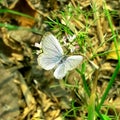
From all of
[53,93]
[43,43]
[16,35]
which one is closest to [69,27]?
[43,43]

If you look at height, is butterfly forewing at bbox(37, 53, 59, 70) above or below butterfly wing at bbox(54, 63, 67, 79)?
above

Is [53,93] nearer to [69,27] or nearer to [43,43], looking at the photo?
[69,27]

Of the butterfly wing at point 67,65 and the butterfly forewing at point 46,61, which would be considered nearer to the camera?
the butterfly wing at point 67,65

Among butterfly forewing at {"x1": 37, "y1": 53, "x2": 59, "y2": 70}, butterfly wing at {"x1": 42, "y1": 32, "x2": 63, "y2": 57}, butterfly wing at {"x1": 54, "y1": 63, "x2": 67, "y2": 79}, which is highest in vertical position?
butterfly wing at {"x1": 42, "y1": 32, "x2": 63, "y2": 57}

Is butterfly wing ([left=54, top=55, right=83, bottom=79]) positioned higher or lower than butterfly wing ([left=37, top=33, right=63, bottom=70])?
lower

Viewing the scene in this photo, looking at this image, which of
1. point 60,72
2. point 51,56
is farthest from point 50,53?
point 60,72

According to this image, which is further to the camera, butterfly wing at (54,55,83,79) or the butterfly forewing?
the butterfly forewing

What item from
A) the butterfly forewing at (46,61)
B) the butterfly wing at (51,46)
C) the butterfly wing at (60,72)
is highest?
the butterfly wing at (51,46)
